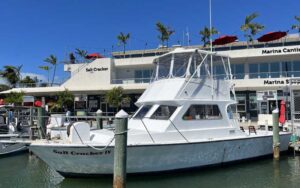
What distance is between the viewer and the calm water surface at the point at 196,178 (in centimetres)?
1159

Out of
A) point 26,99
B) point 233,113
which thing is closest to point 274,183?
point 233,113

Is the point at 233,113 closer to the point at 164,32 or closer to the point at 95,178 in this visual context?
the point at 95,178

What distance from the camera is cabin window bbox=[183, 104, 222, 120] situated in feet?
43.6

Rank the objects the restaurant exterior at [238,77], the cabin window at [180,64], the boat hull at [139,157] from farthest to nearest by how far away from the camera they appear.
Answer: the restaurant exterior at [238,77], the cabin window at [180,64], the boat hull at [139,157]

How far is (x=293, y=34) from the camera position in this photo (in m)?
39.7

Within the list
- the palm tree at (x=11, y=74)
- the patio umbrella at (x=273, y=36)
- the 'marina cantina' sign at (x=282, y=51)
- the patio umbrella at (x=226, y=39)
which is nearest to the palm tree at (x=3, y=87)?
the palm tree at (x=11, y=74)

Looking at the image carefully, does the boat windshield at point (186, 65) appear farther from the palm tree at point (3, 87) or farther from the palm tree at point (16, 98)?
the palm tree at point (3, 87)

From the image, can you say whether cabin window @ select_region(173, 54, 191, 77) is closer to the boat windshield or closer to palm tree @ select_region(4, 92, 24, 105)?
the boat windshield

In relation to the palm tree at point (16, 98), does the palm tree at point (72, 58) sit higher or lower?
higher

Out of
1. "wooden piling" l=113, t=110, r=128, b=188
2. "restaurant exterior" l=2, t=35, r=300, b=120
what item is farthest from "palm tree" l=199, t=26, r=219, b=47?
"wooden piling" l=113, t=110, r=128, b=188

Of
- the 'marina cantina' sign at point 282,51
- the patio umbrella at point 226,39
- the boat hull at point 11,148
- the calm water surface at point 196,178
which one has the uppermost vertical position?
the patio umbrella at point 226,39

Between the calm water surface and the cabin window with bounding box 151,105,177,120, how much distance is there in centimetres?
223

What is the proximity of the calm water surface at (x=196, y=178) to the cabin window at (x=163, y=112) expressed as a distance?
2227mm

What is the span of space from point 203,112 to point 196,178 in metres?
2.73
